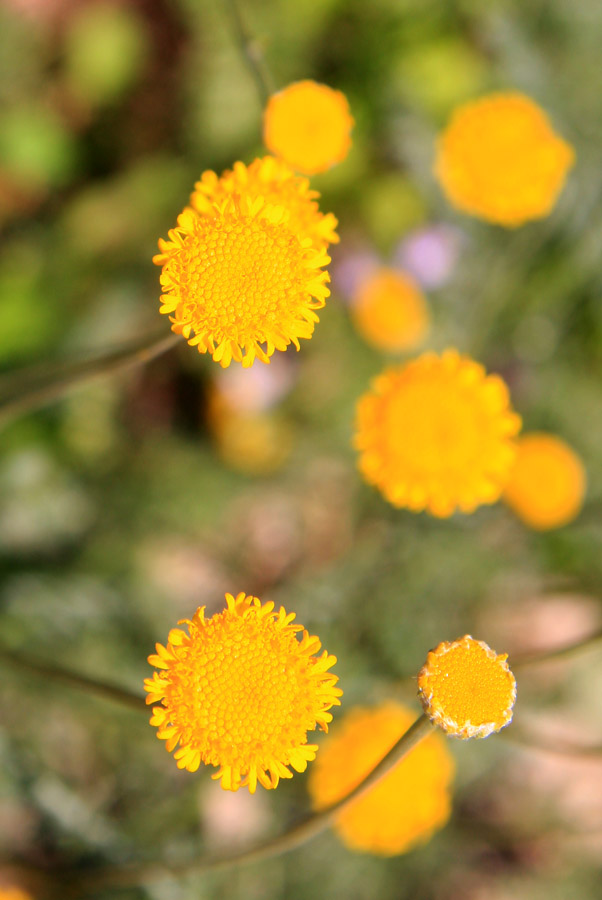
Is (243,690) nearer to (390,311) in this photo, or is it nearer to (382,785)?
(382,785)

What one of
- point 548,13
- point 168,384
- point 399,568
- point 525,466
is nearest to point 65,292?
point 168,384

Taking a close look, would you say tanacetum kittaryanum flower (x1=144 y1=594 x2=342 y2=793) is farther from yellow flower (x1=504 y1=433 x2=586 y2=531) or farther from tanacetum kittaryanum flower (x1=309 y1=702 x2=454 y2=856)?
yellow flower (x1=504 y1=433 x2=586 y2=531)

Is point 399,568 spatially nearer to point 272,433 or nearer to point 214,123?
point 272,433

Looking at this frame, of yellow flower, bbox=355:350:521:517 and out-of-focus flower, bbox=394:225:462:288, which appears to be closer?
yellow flower, bbox=355:350:521:517

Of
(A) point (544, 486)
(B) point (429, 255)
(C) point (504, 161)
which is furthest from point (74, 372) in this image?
(B) point (429, 255)

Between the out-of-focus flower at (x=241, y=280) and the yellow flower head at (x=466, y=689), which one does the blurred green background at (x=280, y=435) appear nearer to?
the yellow flower head at (x=466, y=689)

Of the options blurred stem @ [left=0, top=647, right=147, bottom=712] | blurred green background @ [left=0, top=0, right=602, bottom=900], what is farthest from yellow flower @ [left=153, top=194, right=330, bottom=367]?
blurred green background @ [left=0, top=0, right=602, bottom=900]
